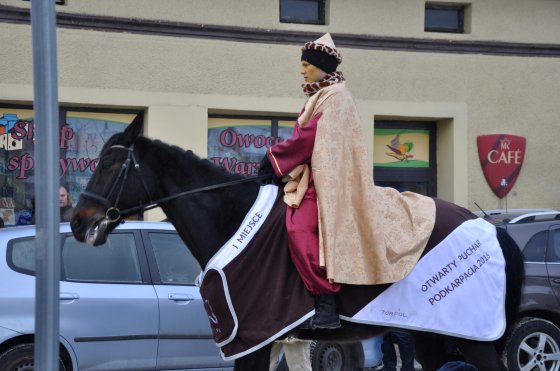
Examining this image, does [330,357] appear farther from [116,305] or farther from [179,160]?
[179,160]

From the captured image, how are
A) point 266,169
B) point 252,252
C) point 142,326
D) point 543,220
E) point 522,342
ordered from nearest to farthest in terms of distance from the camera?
point 252,252 < point 266,169 < point 142,326 < point 522,342 < point 543,220

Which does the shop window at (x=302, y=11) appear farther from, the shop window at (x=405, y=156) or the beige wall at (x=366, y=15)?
the shop window at (x=405, y=156)

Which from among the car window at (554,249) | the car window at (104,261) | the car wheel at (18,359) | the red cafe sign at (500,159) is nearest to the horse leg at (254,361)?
the car wheel at (18,359)

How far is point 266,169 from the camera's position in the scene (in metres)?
5.42

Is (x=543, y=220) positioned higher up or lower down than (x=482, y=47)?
lower down

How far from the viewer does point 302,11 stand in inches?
539

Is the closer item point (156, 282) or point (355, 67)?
point (156, 282)

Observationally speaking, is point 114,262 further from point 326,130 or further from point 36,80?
point 36,80

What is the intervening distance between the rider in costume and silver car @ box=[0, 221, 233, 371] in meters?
2.69

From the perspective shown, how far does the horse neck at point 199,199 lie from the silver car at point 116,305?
238cm

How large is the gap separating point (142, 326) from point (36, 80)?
456 cm

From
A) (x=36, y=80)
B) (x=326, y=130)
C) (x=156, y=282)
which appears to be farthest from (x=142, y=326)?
(x=36, y=80)

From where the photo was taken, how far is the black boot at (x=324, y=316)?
16.6 ft

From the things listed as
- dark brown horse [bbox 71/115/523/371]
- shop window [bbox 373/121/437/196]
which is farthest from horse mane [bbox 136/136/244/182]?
shop window [bbox 373/121/437/196]
